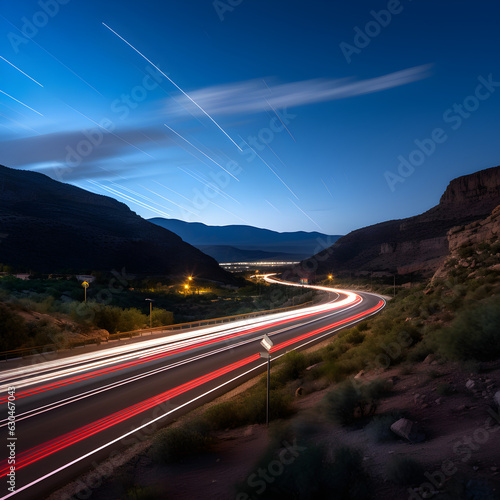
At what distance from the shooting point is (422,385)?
893 centimetres

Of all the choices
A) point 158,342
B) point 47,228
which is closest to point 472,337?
point 158,342

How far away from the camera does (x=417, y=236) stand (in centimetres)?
11238

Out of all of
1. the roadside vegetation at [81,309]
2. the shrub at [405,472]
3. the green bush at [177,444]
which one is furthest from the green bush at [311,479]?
the roadside vegetation at [81,309]

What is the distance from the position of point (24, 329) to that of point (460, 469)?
23.9m

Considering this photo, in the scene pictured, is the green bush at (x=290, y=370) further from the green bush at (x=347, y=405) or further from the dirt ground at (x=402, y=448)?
the green bush at (x=347, y=405)

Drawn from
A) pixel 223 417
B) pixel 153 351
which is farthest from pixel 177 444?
pixel 153 351

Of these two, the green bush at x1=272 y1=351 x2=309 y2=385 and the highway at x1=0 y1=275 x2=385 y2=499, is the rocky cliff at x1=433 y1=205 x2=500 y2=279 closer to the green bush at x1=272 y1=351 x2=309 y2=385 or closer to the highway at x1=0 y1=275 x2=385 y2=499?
the green bush at x1=272 y1=351 x2=309 y2=385

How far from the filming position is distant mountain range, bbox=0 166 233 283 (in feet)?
254

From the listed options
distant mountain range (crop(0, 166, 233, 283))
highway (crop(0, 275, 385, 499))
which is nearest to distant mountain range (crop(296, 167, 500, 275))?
distant mountain range (crop(0, 166, 233, 283))

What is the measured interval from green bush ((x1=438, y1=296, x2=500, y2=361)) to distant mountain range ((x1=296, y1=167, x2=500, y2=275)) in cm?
8852

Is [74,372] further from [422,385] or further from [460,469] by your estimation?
[460,469]

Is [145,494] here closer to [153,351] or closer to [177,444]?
[177,444]

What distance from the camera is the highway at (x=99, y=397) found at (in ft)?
27.8

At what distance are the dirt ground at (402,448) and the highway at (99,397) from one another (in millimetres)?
1272
